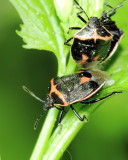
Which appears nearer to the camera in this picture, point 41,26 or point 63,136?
point 63,136

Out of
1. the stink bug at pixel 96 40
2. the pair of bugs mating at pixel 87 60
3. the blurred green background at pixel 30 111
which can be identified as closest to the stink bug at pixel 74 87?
the pair of bugs mating at pixel 87 60

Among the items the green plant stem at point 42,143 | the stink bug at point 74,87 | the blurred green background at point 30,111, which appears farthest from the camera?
the blurred green background at point 30,111

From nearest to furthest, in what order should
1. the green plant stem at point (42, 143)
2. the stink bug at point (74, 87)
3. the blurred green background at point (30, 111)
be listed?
1. the green plant stem at point (42, 143)
2. the stink bug at point (74, 87)
3. the blurred green background at point (30, 111)

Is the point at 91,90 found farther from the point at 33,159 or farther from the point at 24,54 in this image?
the point at 24,54

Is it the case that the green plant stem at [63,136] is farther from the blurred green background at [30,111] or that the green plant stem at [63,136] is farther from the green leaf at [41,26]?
the blurred green background at [30,111]

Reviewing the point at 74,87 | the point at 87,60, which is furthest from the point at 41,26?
the point at 74,87

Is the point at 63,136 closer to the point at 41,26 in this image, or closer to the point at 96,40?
the point at 41,26

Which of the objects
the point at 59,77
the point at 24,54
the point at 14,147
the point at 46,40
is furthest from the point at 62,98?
the point at 24,54
